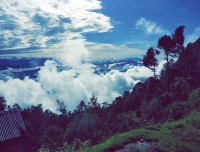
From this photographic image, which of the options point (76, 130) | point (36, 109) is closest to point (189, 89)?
point (76, 130)

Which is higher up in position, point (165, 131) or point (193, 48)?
point (193, 48)

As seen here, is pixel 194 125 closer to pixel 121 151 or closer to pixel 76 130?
pixel 121 151

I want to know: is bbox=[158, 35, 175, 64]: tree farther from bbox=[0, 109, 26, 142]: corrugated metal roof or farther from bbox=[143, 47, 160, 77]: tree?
bbox=[0, 109, 26, 142]: corrugated metal roof

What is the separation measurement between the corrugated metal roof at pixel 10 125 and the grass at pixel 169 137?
1187 cm

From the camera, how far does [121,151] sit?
1309cm

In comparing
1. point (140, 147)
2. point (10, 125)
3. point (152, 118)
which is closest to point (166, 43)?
point (152, 118)

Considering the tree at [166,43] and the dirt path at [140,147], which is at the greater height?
the tree at [166,43]

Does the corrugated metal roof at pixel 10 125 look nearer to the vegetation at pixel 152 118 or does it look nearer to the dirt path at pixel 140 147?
the vegetation at pixel 152 118

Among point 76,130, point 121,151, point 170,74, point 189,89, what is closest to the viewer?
point 121,151

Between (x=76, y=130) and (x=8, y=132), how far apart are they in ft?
108

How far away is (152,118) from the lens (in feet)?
89.8

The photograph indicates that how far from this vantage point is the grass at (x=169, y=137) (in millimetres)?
13026

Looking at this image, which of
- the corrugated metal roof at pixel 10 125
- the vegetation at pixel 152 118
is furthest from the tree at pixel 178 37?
the corrugated metal roof at pixel 10 125

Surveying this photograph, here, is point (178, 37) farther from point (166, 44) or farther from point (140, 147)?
point (140, 147)
